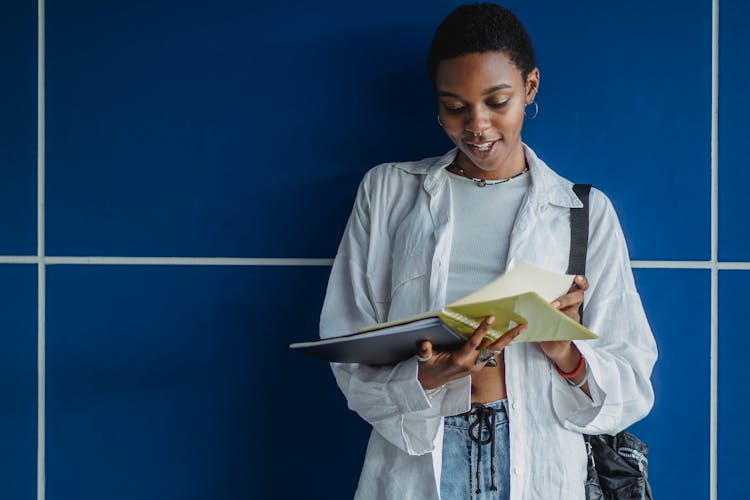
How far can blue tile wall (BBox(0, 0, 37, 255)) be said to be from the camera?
2.12m

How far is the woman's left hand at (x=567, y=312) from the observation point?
57.7 inches

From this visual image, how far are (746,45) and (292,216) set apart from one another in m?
1.32

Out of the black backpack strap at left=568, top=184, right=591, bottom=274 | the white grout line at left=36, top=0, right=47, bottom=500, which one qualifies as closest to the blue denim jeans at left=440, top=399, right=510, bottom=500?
the black backpack strap at left=568, top=184, right=591, bottom=274

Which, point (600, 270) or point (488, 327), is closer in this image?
point (488, 327)

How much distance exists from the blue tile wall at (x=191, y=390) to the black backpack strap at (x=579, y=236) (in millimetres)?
701

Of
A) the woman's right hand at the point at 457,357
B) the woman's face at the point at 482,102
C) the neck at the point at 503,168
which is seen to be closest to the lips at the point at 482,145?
the woman's face at the point at 482,102

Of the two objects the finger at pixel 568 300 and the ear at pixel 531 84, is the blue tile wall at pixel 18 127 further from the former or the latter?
the finger at pixel 568 300

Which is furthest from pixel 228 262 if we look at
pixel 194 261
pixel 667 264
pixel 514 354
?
pixel 667 264

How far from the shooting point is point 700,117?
79.5 inches

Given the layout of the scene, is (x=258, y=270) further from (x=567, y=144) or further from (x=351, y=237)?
(x=567, y=144)

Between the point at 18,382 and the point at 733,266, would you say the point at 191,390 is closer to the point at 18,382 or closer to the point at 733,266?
the point at 18,382

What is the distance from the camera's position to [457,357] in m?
1.43

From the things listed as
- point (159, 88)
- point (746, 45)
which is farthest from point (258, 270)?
point (746, 45)

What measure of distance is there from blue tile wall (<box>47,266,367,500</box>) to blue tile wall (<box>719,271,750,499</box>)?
996 millimetres
